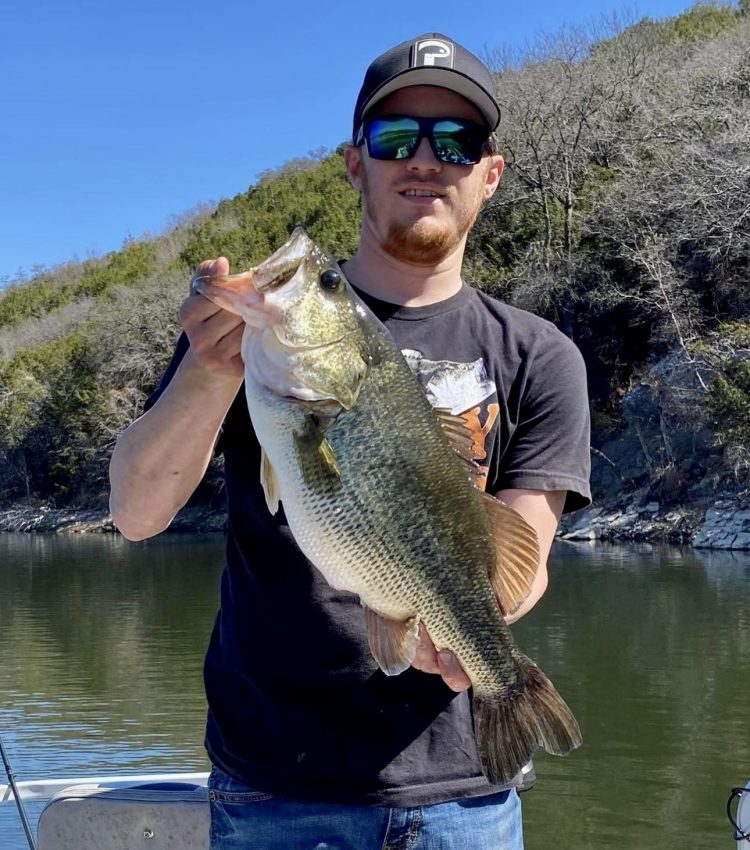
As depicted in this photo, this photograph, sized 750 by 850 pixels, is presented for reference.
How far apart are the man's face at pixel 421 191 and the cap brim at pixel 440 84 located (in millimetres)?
20

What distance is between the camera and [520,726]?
6.84 feet

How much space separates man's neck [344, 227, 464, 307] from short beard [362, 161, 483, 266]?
0.8 inches

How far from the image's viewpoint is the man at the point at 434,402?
213cm

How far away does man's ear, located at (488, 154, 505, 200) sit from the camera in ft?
8.65

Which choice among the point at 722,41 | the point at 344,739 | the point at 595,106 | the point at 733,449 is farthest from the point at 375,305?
the point at 722,41

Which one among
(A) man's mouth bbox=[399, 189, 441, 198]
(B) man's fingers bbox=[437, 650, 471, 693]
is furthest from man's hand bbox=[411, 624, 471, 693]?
(A) man's mouth bbox=[399, 189, 441, 198]

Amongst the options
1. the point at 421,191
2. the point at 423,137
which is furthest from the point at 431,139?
the point at 421,191

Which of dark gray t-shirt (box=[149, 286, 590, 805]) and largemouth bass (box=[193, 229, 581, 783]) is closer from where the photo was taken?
largemouth bass (box=[193, 229, 581, 783])

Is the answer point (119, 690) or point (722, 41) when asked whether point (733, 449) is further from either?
point (722, 41)

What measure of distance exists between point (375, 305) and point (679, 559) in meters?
21.2

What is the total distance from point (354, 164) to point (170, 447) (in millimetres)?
944

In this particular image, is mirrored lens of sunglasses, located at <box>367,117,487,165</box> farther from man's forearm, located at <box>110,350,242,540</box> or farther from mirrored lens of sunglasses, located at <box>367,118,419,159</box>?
man's forearm, located at <box>110,350,242,540</box>

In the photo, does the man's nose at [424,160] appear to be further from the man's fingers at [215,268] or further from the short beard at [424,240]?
the man's fingers at [215,268]

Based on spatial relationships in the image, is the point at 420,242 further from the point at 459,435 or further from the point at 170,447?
the point at 170,447
